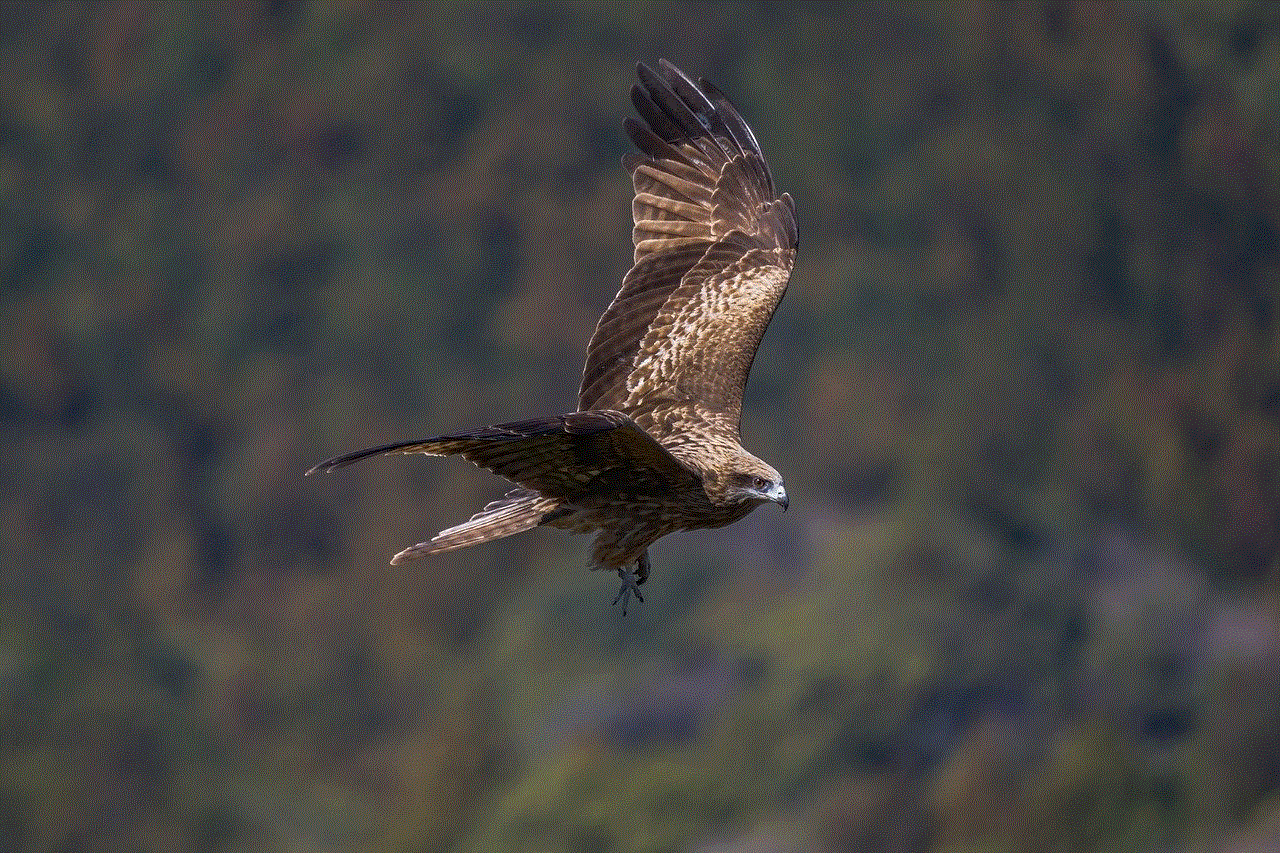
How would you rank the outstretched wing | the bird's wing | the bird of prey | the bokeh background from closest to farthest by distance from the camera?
the bird's wing < the bird of prey < the outstretched wing < the bokeh background

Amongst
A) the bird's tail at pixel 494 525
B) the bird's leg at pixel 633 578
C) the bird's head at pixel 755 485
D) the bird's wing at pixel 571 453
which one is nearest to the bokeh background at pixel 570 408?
the bird's leg at pixel 633 578

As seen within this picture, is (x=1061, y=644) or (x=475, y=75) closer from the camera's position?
(x=1061, y=644)

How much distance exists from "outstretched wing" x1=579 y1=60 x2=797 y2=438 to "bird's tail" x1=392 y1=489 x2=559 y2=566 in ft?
3.43

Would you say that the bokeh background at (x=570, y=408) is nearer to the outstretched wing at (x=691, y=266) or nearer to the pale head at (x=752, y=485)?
the outstretched wing at (x=691, y=266)

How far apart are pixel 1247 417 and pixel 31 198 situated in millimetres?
26485

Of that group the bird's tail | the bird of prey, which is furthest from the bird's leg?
the bird's tail

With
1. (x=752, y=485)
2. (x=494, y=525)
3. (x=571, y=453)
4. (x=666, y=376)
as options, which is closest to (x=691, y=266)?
(x=666, y=376)

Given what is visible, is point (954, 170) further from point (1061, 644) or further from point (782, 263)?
point (782, 263)

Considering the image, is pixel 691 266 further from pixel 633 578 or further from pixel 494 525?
pixel 494 525

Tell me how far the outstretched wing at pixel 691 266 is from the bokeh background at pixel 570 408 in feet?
64.0

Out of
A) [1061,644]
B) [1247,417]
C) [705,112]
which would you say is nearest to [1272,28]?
[1247,417]

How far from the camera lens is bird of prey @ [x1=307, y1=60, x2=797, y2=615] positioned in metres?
11.7

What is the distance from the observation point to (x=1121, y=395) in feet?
141

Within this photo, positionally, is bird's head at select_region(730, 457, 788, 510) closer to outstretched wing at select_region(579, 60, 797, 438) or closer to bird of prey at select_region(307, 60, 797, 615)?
bird of prey at select_region(307, 60, 797, 615)
